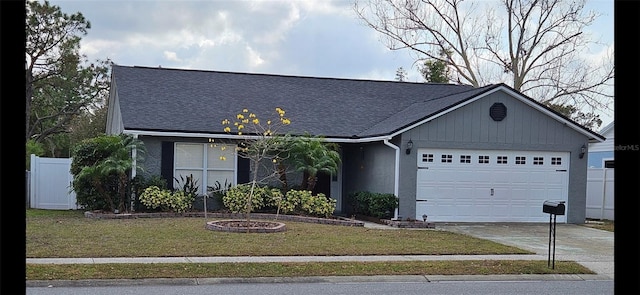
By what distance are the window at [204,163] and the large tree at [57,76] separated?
36.4ft

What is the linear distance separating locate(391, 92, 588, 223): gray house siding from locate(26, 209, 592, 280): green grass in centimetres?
275

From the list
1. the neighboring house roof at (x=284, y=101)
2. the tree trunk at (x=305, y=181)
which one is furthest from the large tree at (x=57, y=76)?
the tree trunk at (x=305, y=181)

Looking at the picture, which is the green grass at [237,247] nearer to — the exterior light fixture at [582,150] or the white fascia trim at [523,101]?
the white fascia trim at [523,101]

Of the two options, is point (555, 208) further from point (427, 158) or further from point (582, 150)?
point (582, 150)

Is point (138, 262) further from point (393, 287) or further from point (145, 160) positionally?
point (145, 160)

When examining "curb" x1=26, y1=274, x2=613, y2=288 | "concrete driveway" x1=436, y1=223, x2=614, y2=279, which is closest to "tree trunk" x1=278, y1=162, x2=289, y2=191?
"concrete driveway" x1=436, y1=223, x2=614, y2=279

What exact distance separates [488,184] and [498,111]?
2147mm

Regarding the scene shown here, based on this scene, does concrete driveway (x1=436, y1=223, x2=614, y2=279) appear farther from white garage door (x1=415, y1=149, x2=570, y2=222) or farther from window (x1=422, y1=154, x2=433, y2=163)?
window (x1=422, y1=154, x2=433, y2=163)

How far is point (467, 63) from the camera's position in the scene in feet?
117

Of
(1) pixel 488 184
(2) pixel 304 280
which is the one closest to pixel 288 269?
(2) pixel 304 280

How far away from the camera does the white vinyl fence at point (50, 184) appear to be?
20109 millimetres

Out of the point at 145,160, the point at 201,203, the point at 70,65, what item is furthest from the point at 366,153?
the point at 70,65

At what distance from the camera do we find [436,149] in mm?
17781

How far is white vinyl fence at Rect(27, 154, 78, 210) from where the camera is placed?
20.1m
